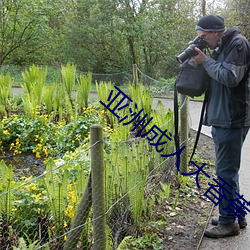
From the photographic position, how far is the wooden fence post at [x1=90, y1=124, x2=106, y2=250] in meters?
2.48

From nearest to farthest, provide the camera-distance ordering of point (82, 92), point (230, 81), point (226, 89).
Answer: point (230, 81) → point (226, 89) → point (82, 92)

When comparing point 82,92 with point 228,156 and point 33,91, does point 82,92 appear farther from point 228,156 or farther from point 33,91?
point 228,156

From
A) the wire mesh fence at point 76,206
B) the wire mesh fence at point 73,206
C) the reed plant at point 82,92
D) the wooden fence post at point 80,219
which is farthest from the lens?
the reed plant at point 82,92

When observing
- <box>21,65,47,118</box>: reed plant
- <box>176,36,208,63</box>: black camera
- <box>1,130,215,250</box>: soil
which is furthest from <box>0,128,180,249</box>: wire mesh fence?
<box>21,65,47,118</box>: reed plant

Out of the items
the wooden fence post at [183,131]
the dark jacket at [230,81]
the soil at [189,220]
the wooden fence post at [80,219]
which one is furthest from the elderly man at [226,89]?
the wooden fence post at [183,131]

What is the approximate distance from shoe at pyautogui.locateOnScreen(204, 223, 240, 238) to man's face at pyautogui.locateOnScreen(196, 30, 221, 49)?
5.31 feet

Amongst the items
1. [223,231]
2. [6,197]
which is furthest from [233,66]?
[6,197]

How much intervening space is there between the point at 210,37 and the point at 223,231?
1731 mm

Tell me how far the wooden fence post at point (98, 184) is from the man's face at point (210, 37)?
51.3 inches

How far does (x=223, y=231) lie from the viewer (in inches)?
137

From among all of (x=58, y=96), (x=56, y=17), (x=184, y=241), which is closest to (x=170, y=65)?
(x=56, y=17)

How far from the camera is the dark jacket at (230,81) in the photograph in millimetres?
2967

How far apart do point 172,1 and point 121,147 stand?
15.9m

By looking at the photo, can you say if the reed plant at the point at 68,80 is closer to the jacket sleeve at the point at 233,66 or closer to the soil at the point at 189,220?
the soil at the point at 189,220
